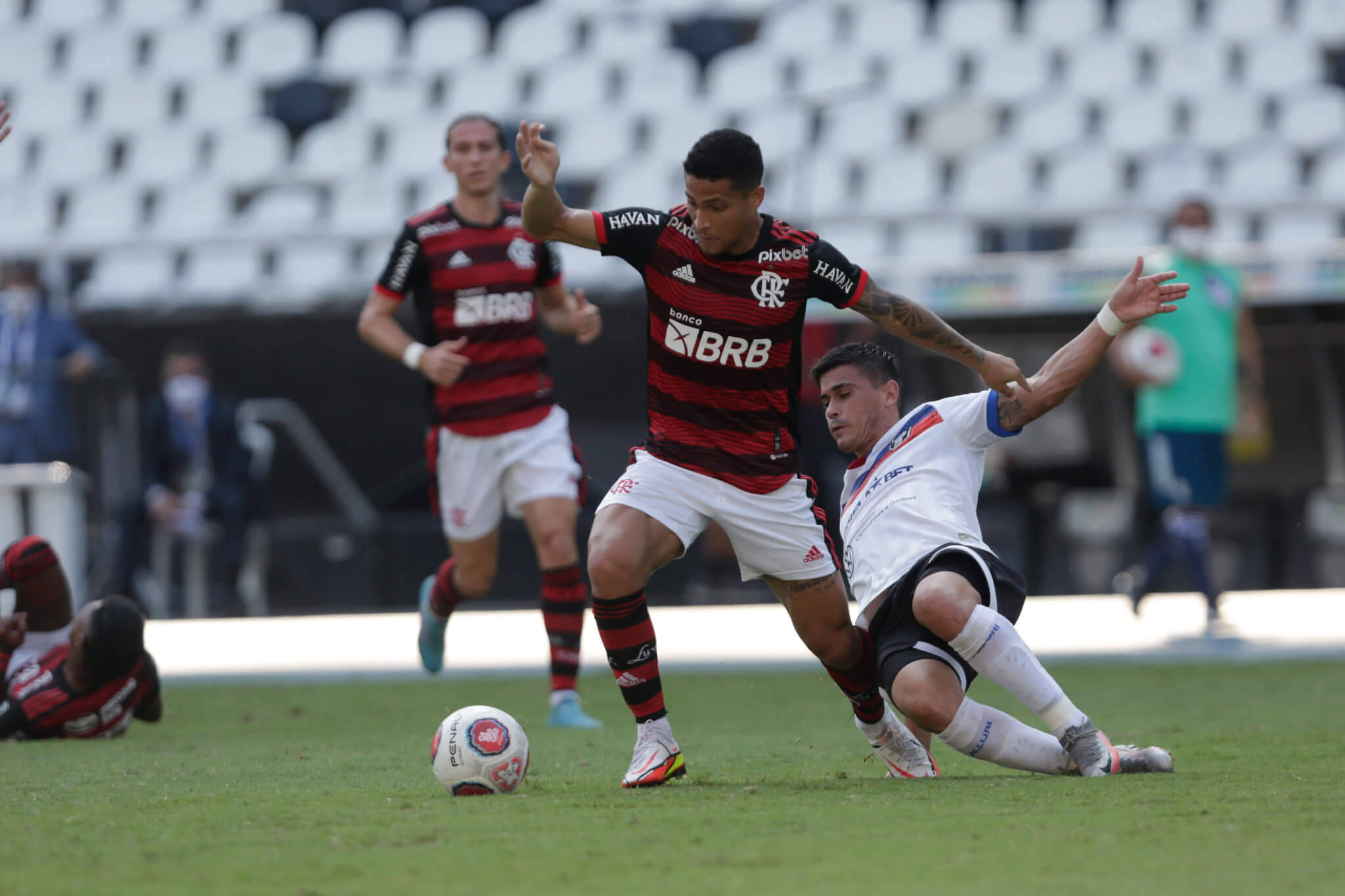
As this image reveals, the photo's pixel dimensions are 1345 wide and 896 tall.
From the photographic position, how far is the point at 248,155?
52.7 feet

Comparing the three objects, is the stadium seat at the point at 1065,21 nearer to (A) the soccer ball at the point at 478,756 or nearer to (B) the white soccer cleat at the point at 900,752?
(B) the white soccer cleat at the point at 900,752

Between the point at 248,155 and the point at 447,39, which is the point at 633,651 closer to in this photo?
the point at 248,155

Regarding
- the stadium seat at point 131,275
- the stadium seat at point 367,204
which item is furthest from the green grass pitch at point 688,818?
the stadium seat at point 367,204

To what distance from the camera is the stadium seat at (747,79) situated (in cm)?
1574

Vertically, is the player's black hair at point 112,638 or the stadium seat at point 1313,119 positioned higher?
the stadium seat at point 1313,119

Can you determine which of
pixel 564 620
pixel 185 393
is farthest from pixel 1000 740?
pixel 185 393

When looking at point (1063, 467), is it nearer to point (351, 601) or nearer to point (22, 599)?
point (351, 601)

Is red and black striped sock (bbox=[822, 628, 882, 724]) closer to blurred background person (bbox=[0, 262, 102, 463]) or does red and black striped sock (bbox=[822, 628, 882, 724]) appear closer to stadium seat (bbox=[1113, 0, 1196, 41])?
blurred background person (bbox=[0, 262, 102, 463])

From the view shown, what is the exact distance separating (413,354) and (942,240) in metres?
8.09

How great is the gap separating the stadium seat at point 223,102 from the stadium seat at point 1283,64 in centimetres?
1008

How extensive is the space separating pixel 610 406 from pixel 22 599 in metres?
5.91

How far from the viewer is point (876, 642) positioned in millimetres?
4559

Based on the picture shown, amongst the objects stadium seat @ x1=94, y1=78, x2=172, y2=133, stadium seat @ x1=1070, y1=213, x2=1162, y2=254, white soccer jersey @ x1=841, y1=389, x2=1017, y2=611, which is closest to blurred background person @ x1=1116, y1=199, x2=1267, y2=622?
stadium seat @ x1=1070, y1=213, x2=1162, y2=254

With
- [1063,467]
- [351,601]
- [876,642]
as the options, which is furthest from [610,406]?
[876,642]
